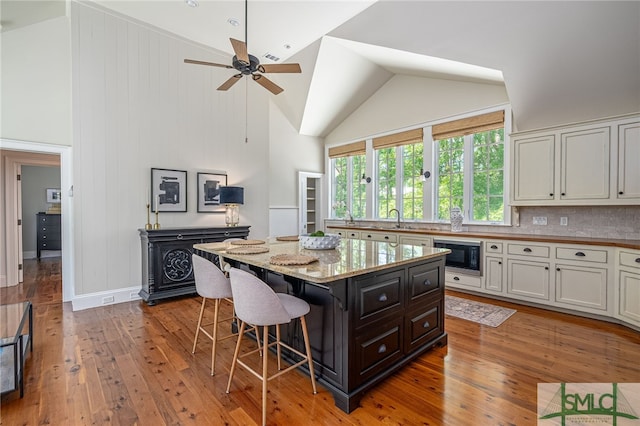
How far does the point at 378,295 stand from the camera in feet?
6.71

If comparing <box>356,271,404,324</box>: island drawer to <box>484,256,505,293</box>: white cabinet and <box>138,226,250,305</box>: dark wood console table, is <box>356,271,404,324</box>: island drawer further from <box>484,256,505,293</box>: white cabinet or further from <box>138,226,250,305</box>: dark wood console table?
<box>138,226,250,305</box>: dark wood console table

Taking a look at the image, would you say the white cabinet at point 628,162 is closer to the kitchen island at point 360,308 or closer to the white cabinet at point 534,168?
the white cabinet at point 534,168

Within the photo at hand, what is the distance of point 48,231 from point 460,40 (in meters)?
9.24

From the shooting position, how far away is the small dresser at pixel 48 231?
7039 mm

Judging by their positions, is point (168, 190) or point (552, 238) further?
point (168, 190)

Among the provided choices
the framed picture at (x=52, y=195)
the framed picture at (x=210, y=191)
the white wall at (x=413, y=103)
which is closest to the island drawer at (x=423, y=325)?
the white wall at (x=413, y=103)

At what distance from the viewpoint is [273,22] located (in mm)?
4070

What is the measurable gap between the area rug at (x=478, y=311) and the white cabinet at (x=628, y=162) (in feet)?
5.66

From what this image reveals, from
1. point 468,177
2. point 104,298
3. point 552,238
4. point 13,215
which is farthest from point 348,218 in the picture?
point 13,215

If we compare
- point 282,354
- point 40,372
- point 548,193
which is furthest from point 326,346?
point 548,193

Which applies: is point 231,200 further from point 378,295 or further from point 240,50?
point 378,295

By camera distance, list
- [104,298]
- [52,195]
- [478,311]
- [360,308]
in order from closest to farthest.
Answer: [360,308], [478,311], [104,298], [52,195]

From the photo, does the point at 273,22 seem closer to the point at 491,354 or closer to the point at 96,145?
the point at 96,145

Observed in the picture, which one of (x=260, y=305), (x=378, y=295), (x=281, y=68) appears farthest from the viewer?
(x=281, y=68)
